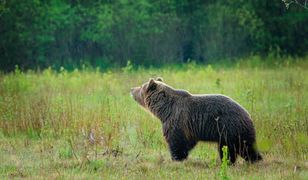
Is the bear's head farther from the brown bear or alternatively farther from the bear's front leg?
the bear's front leg

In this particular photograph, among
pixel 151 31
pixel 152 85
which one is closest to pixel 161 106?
pixel 152 85

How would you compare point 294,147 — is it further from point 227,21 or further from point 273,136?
point 227,21

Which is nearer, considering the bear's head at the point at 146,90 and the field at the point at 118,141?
the field at the point at 118,141

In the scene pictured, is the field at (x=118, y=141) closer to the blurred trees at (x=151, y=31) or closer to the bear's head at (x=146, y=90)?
the bear's head at (x=146, y=90)

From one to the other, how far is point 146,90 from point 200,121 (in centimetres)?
124

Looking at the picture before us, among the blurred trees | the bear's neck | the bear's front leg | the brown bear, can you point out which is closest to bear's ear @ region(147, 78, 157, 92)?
the brown bear

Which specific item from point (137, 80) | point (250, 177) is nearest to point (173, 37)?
point (137, 80)

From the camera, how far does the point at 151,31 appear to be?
2973 centimetres

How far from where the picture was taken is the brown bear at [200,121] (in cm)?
913

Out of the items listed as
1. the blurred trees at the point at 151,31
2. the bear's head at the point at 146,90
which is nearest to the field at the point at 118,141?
the bear's head at the point at 146,90

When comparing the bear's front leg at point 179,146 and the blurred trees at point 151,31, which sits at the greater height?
the bear's front leg at point 179,146

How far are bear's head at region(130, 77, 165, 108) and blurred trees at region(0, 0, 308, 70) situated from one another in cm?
1766

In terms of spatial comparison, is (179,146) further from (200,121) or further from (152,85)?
(152,85)

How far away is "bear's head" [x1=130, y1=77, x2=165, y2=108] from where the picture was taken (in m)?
10.3
